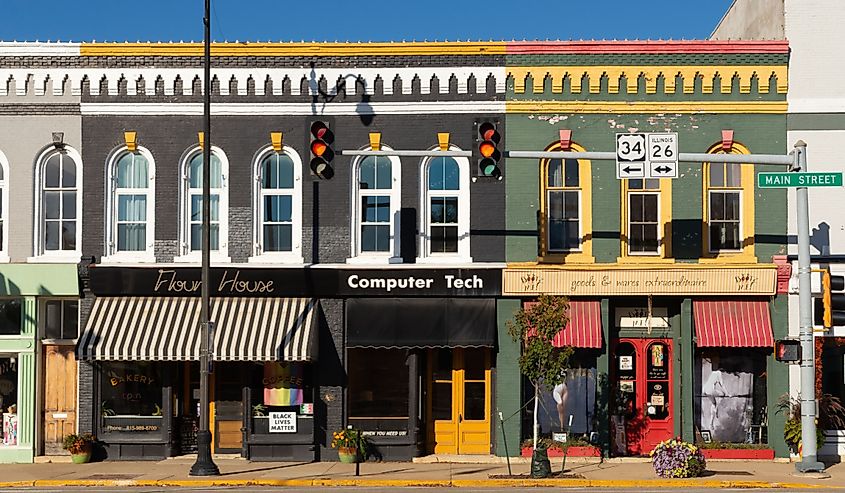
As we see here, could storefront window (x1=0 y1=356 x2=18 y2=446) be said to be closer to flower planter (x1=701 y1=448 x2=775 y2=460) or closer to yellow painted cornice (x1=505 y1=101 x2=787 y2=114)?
yellow painted cornice (x1=505 y1=101 x2=787 y2=114)

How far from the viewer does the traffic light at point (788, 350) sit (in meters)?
21.7

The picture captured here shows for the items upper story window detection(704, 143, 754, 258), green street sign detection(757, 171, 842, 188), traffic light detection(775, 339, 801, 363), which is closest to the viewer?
green street sign detection(757, 171, 842, 188)

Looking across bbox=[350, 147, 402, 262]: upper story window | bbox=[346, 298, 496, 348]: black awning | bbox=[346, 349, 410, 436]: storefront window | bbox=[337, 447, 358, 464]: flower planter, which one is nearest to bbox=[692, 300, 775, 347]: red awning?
bbox=[346, 298, 496, 348]: black awning

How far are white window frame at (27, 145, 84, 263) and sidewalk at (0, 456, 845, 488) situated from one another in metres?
4.49

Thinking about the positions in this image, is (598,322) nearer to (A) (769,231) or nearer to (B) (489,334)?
(B) (489,334)

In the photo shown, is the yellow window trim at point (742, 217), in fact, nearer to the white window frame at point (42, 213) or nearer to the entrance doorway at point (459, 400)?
the entrance doorway at point (459, 400)

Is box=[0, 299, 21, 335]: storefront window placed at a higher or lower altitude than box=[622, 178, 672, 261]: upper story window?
lower

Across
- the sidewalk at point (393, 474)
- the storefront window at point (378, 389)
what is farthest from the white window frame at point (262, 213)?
the sidewalk at point (393, 474)

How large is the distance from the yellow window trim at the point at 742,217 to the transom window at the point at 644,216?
3.28 feet

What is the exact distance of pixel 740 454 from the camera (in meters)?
23.7

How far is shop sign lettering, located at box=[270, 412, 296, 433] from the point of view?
78.8ft

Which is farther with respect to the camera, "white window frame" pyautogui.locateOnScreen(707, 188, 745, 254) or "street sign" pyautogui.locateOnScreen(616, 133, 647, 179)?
"white window frame" pyautogui.locateOnScreen(707, 188, 745, 254)

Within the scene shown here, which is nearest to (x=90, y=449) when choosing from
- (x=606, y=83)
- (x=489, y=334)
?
(x=489, y=334)

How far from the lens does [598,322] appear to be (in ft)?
78.0
